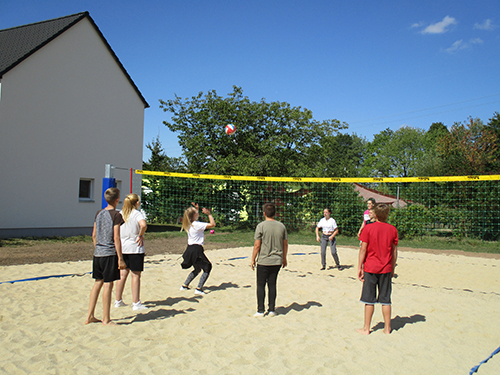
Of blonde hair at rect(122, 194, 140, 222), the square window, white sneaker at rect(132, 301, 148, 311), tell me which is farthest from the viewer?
the square window

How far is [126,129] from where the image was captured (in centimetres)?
1516

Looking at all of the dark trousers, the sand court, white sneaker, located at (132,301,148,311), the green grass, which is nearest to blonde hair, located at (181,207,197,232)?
the sand court

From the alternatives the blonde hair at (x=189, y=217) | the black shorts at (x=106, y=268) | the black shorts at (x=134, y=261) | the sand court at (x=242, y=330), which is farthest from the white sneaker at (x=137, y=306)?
the blonde hair at (x=189, y=217)

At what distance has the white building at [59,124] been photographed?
11570 millimetres

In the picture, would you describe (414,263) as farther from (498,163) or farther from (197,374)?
(498,163)

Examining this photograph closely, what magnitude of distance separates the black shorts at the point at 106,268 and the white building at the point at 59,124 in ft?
30.7

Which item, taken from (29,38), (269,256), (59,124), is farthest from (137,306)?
(29,38)

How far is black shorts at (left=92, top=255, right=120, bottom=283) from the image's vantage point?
3.86 m

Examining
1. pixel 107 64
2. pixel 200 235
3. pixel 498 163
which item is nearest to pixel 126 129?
pixel 107 64

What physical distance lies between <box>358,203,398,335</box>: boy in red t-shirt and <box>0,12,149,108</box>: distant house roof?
469 inches

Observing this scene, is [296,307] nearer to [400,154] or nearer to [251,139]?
[251,139]

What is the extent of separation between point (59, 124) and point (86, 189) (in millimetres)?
2469

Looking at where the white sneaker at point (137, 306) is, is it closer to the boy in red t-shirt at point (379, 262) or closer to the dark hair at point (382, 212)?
the boy in red t-shirt at point (379, 262)

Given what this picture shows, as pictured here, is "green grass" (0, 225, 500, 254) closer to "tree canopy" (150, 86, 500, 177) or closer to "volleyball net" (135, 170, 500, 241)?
"volleyball net" (135, 170, 500, 241)
